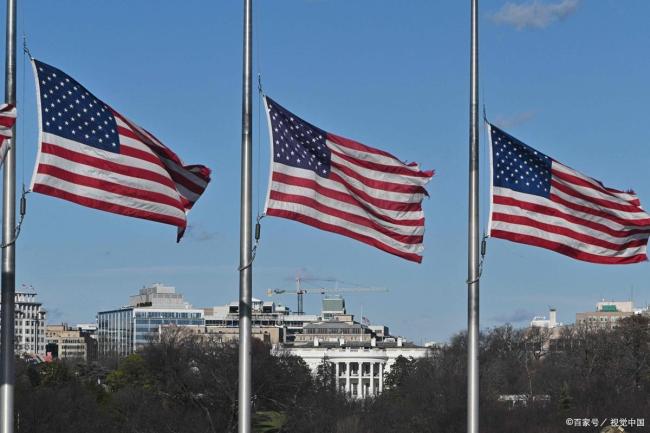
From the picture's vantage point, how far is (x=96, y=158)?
25.0 meters

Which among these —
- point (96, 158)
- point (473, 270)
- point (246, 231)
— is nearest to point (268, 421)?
point (473, 270)

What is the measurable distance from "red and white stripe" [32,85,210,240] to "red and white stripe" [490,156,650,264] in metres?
6.49

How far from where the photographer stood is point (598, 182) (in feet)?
97.3

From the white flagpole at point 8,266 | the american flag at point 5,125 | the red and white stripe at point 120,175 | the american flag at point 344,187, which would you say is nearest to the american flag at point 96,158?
the red and white stripe at point 120,175

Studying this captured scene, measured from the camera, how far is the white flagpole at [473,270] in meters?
28.4

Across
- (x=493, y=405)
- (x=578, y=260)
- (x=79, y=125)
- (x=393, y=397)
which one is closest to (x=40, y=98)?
(x=79, y=125)

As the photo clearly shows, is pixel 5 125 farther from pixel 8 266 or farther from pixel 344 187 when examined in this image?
pixel 344 187

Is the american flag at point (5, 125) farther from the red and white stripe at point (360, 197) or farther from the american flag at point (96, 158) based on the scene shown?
the red and white stripe at point (360, 197)

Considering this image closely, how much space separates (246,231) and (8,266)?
4.57 m

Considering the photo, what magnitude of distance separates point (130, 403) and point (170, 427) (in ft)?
53.4

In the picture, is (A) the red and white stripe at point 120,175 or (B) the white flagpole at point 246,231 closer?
(A) the red and white stripe at point 120,175

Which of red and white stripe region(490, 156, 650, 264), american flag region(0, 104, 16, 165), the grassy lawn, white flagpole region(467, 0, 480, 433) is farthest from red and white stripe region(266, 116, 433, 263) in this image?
the grassy lawn

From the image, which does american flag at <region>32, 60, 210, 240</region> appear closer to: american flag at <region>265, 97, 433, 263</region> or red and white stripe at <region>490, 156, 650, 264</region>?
american flag at <region>265, 97, 433, 263</region>

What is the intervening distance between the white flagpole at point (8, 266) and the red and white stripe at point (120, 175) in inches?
35.9
